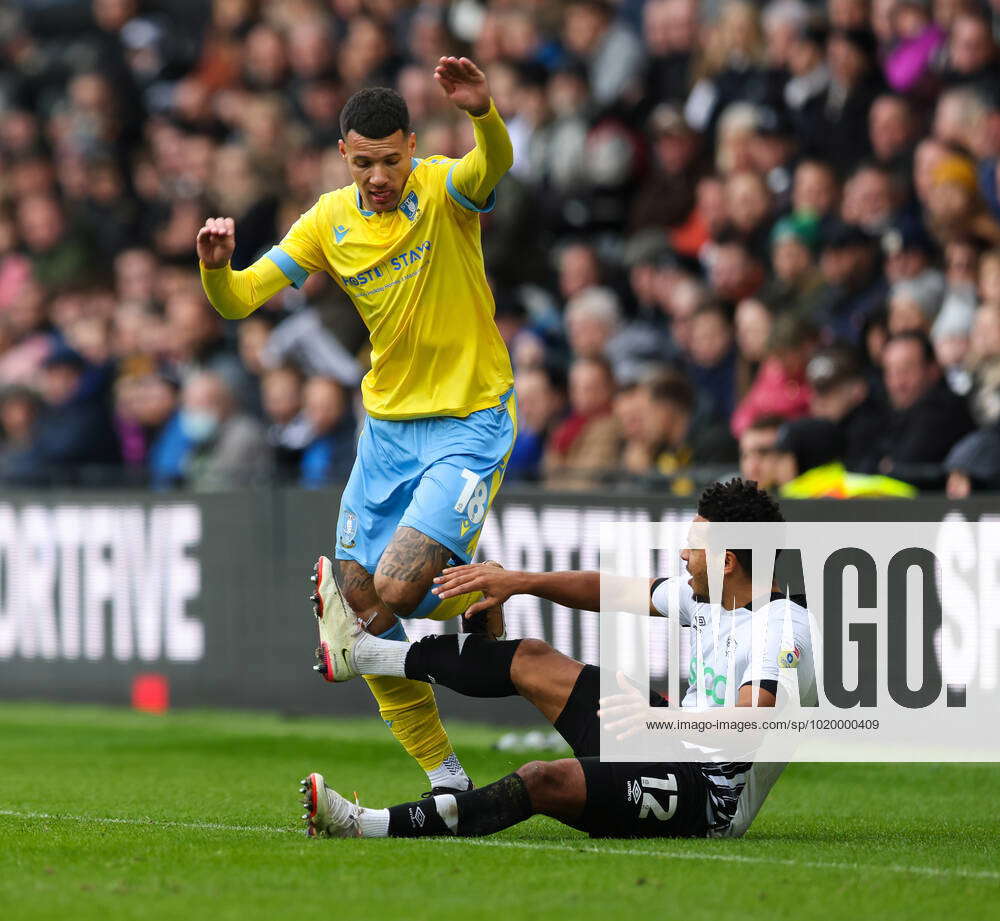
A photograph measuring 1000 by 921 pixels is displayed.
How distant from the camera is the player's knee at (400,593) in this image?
7426 mm

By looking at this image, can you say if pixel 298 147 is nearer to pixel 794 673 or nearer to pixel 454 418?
pixel 454 418

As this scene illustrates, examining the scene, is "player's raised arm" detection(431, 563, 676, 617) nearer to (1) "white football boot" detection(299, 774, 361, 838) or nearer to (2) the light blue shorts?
(2) the light blue shorts

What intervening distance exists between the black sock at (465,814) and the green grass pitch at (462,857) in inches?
2.2

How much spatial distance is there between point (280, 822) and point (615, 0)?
10.3 m

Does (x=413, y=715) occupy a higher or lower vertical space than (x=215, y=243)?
lower

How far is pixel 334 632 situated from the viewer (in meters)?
7.38

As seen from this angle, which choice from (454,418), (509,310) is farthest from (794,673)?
(509,310)

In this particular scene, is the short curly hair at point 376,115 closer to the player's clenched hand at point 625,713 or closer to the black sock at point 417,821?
the player's clenched hand at point 625,713

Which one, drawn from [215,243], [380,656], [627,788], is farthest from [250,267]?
[627,788]

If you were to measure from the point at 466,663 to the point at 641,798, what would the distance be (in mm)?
814

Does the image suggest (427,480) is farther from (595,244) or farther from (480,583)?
(595,244)

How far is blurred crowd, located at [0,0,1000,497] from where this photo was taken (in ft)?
38.8

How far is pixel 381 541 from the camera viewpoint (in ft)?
25.7

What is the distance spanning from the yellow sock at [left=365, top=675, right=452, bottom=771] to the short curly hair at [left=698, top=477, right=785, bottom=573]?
5.11 feet
